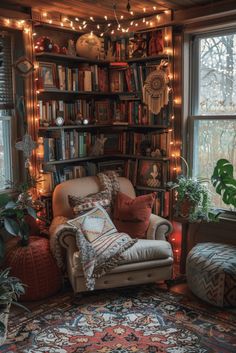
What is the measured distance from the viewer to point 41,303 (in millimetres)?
3309

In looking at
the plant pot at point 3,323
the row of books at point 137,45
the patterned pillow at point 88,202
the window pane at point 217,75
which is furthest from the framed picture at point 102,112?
the plant pot at point 3,323

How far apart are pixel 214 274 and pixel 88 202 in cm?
129

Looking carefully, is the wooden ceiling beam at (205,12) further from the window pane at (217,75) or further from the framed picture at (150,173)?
the framed picture at (150,173)

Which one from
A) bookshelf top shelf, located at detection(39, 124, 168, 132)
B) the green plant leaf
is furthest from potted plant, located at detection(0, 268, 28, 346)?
bookshelf top shelf, located at detection(39, 124, 168, 132)

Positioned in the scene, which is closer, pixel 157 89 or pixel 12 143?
pixel 12 143

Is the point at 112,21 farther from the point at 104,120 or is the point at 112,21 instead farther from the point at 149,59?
the point at 104,120

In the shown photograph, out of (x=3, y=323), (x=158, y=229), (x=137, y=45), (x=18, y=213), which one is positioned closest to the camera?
(x=3, y=323)

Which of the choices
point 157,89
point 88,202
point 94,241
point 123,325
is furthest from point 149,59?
point 123,325

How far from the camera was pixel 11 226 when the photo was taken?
10.4 ft

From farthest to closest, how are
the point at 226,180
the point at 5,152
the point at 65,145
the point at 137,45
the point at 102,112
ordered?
the point at 102,112
the point at 137,45
the point at 65,145
the point at 5,152
the point at 226,180

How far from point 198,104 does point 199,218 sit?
116 centimetres

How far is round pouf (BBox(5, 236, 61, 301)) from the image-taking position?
328 cm

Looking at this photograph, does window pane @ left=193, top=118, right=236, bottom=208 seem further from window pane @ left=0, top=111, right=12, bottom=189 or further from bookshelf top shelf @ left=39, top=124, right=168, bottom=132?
window pane @ left=0, top=111, right=12, bottom=189

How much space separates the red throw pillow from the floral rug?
0.56 metres
